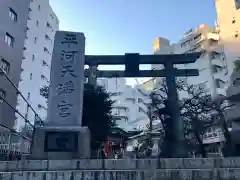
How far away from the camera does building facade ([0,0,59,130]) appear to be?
19.9m

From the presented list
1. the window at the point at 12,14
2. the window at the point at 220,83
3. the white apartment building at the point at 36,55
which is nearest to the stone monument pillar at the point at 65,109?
the window at the point at 12,14

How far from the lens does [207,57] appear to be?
39094mm

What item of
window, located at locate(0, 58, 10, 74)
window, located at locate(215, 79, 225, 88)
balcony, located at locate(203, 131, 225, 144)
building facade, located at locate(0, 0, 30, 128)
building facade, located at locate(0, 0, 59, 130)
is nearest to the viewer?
building facade, located at locate(0, 0, 30, 128)

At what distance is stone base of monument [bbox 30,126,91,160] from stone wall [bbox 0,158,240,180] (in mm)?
1743

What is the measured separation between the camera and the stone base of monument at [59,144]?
6484 millimetres

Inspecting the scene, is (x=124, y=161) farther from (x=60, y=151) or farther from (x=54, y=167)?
(x=60, y=151)

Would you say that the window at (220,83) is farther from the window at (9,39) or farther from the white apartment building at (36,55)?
the window at (9,39)

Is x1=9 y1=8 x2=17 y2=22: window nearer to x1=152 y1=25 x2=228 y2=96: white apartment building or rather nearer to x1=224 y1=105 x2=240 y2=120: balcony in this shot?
x1=224 y1=105 x2=240 y2=120: balcony

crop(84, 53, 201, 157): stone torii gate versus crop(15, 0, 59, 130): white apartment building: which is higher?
crop(15, 0, 59, 130): white apartment building

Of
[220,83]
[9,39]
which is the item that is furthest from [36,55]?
[220,83]

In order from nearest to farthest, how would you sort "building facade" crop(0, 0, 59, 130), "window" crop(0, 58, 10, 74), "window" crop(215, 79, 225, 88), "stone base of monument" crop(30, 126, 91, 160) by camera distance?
"stone base of monument" crop(30, 126, 91, 160), "window" crop(0, 58, 10, 74), "building facade" crop(0, 0, 59, 130), "window" crop(215, 79, 225, 88)

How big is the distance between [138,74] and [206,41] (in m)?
31.6

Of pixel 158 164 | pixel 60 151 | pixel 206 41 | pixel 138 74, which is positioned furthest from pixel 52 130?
pixel 206 41

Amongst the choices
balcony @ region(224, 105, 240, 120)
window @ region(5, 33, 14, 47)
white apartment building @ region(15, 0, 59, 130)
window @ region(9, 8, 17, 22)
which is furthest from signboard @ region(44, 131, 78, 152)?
balcony @ region(224, 105, 240, 120)
